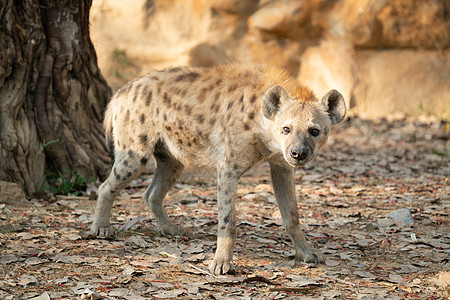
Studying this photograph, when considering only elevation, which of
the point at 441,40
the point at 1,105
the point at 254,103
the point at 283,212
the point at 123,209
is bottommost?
the point at 123,209

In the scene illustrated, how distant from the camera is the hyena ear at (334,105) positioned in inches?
175

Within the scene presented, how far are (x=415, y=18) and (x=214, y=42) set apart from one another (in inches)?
186

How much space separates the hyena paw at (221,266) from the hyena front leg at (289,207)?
0.72 metres

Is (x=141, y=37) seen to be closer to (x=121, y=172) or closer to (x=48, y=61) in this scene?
(x=48, y=61)

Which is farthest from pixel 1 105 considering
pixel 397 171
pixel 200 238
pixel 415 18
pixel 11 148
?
pixel 415 18

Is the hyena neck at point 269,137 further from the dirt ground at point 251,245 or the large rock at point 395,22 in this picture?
the large rock at point 395,22

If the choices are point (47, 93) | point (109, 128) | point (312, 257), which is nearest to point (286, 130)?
point (312, 257)

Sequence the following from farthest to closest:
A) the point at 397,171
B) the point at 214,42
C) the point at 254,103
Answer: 1. the point at 214,42
2. the point at 397,171
3. the point at 254,103

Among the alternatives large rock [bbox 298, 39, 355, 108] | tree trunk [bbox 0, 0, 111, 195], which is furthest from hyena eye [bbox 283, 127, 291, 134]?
large rock [bbox 298, 39, 355, 108]

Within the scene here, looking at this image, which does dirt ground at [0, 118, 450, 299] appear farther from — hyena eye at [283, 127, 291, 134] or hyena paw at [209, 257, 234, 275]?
hyena eye at [283, 127, 291, 134]

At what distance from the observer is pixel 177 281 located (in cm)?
400

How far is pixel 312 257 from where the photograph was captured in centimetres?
457

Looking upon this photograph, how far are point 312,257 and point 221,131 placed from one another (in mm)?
1376

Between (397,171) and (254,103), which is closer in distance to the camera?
(254,103)
